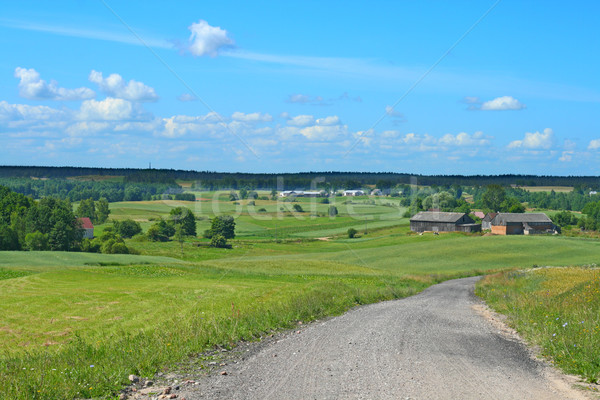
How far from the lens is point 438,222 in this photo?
91.9 m

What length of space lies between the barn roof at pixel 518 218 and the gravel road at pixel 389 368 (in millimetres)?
82736

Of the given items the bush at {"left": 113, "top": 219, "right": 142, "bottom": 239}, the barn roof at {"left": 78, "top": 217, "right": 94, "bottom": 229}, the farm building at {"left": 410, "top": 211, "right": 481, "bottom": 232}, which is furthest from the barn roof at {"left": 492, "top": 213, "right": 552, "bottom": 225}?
the barn roof at {"left": 78, "top": 217, "right": 94, "bottom": 229}

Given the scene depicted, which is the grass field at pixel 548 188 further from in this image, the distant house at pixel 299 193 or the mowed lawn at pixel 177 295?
the distant house at pixel 299 193

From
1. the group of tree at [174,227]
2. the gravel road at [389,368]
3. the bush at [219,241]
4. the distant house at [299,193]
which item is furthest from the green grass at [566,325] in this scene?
the group of tree at [174,227]

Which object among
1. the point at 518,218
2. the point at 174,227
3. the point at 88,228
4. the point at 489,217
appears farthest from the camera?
the point at 489,217

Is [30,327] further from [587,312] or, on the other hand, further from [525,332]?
[587,312]

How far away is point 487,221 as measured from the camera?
9694 cm

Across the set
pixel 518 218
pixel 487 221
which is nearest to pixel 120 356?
pixel 518 218

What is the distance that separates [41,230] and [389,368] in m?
76.7

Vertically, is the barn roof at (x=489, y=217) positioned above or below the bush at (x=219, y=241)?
above

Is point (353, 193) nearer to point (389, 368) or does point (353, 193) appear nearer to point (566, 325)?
point (566, 325)

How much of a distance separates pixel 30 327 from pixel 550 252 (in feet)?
192

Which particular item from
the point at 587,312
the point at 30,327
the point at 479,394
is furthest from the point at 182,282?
the point at 479,394

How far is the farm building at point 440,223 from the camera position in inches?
3620
